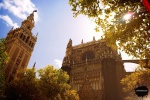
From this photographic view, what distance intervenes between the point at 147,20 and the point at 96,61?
2695 centimetres

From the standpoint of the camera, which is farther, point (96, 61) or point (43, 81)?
point (96, 61)

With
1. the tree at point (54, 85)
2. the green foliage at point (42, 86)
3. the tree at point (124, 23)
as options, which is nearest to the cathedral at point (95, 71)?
the green foliage at point (42, 86)

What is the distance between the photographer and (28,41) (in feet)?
→ 196

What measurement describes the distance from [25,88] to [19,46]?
2886cm

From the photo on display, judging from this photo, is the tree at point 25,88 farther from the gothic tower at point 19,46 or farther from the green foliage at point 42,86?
the gothic tower at point 19,46

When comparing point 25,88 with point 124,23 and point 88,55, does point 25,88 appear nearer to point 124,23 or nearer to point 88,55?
point 88,55

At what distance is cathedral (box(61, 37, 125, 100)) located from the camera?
30.0 metres

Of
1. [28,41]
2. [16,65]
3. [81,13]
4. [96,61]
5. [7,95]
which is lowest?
[7,95]

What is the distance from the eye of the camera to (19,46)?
55.2 meters

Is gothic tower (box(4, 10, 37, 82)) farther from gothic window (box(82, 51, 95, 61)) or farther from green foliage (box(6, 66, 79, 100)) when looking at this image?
gothic window (box(82, 51, 95, 61))

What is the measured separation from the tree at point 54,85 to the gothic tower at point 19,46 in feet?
86.5

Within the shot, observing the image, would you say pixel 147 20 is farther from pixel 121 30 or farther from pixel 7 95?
pixel 7 95

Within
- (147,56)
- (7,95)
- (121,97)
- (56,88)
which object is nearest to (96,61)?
(121,97)

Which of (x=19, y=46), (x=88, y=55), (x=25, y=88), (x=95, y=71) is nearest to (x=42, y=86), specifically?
(x=25, y=88)
